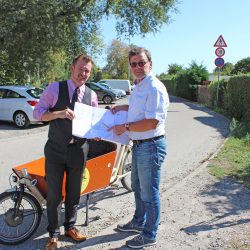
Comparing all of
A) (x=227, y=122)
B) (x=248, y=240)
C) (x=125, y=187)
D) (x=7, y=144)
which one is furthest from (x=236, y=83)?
(x=248, y=240)

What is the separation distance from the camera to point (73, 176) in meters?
4.48

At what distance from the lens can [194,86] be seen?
124 ft

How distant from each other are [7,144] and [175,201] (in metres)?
6.82

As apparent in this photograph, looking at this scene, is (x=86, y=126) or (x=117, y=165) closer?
(x=86, y=126)

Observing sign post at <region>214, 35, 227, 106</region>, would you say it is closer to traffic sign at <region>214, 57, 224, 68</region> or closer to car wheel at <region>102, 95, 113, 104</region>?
traffic sign at <region>214, 57, 224, 68</region>

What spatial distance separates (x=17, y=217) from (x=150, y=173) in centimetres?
152

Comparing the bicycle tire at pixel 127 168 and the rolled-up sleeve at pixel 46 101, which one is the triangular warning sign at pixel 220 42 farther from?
the rolled-up sleeve at pixel 46 101

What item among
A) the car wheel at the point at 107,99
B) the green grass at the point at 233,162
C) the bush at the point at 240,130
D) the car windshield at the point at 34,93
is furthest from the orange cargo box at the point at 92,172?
the car wheel at the point at 107,99

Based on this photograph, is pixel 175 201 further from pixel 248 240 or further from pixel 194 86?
pixel 194 86

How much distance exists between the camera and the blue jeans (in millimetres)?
4258

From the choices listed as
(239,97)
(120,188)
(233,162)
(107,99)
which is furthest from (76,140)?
(107,99)

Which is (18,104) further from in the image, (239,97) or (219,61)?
(219,61)

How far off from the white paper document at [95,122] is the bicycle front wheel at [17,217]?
37.8 inches

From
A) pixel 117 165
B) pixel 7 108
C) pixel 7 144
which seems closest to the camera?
pixel 117 165
